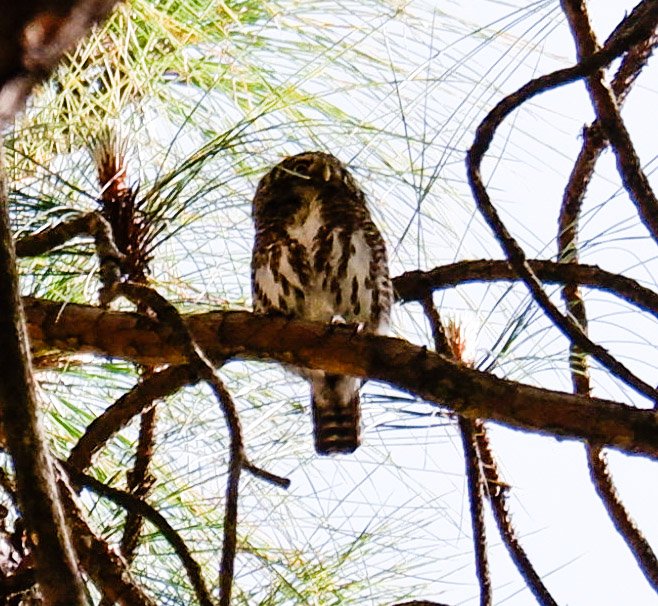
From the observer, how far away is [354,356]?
166cm

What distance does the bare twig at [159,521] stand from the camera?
122cm

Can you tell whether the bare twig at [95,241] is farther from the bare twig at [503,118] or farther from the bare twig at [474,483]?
the bare twig at [474,483]

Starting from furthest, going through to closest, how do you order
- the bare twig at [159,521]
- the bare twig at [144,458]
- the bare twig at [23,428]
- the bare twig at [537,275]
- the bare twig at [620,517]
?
the bare twig at [144,458] → the bare twig at [620,517] → the bare twig at [537,275] → the bare twig at [159,521] → the bare twig at [23,428]

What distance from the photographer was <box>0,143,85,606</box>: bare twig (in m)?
0.72

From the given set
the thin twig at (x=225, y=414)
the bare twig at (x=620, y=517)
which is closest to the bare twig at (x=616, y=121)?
the bare twig at (x=620, y=517)

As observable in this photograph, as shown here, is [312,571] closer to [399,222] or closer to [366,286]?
[366,286]

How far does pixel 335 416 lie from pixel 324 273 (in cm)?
33

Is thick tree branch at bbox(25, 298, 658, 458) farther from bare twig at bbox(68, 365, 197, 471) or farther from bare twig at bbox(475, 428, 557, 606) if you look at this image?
bare twig at bbox(475, 428, 557, 606)

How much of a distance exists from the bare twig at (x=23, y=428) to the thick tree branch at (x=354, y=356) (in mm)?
719

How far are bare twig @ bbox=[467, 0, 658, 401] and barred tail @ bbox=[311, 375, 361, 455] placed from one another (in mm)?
1088

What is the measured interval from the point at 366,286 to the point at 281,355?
81cm

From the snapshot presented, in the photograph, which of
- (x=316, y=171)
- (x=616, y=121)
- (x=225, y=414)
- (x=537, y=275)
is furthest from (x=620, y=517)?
(x=316, y=171)

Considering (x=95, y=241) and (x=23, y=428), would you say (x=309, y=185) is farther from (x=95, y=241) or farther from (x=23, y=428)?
(x=23, y=428)

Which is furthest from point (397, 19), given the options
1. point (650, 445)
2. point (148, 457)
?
point (650, 445)
